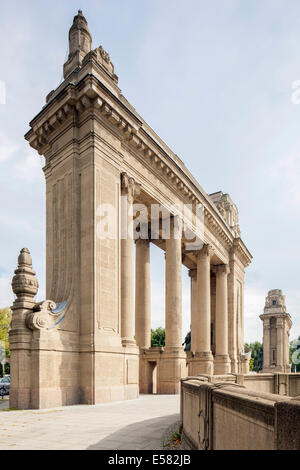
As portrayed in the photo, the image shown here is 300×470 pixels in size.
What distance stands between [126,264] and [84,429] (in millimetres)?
A: 13555

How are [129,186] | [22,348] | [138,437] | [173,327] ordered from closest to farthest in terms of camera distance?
[138,437] < [22,348] < [129,186] < [173,327]

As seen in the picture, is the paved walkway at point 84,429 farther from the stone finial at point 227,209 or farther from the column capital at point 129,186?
the stone finial at point 227,209

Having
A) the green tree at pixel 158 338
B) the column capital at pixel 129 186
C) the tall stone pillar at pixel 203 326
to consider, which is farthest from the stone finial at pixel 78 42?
the green tree at pixel 158 338

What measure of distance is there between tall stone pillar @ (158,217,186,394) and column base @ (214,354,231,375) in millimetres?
14818

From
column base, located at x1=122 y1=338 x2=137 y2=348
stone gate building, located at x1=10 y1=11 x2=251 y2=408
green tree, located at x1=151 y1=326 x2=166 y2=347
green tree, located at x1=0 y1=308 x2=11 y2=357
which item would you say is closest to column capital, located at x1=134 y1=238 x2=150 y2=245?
stone gate building, located at x1=10 y1=11 x2=251 y2=408

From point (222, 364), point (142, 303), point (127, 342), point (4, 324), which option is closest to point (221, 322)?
point (222, 364)

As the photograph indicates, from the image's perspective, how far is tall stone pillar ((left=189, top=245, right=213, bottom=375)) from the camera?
128 feet

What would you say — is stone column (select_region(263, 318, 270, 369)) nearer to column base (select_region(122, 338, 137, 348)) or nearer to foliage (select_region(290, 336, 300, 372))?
foliage (select_region(290, 336, 300, 372))

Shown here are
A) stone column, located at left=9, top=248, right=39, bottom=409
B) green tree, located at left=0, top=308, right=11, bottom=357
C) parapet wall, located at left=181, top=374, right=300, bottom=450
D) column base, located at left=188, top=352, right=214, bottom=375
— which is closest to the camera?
parapet wall, located at left=181, top=374, right=300, bottom=450

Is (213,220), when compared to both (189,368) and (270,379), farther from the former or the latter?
(270,379)

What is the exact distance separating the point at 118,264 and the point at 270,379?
1102 centimetres

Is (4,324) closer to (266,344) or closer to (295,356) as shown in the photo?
(266,344)

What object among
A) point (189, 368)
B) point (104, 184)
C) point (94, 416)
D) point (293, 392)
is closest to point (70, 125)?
point (104, 184)

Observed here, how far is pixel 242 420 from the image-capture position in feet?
17.6
